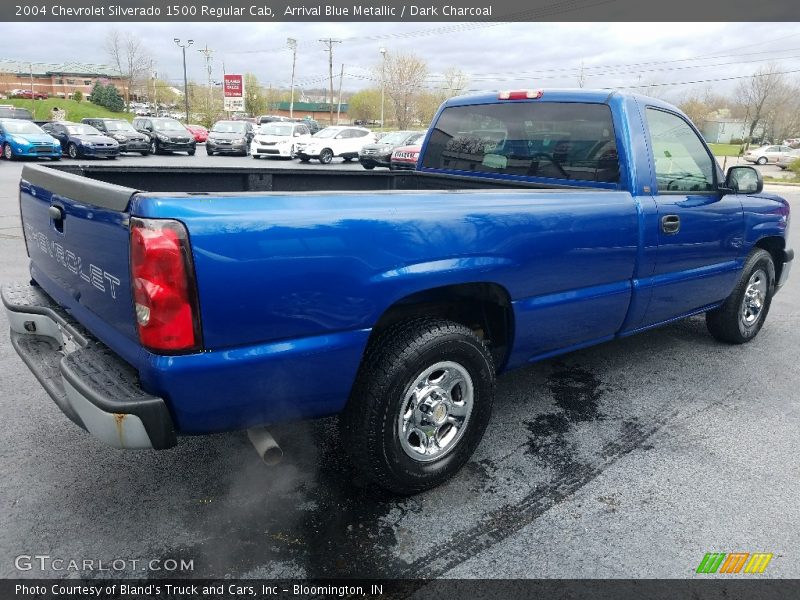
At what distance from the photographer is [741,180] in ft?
14.3

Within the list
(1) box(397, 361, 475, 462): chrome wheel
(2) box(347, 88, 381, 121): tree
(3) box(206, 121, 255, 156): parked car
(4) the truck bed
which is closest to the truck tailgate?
(4) the truck bed

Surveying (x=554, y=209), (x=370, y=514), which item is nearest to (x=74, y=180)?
(x=370, y=514)

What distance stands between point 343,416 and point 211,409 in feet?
2.16

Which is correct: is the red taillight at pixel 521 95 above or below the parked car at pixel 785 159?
above

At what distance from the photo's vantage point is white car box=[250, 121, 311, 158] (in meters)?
27.6

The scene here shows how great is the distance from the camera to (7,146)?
891 inches

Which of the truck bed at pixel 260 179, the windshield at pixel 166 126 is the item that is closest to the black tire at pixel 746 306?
the truck bed at pixel 260 179

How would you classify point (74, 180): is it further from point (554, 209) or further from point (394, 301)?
point (554, 209)

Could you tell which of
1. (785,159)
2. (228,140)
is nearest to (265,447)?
(228,140)

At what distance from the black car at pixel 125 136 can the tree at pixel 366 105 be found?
78757 mm

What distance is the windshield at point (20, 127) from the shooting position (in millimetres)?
22641

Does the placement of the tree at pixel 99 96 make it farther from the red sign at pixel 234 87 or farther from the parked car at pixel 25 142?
the parked car at pixel 25 142

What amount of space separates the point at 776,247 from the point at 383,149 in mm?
21180

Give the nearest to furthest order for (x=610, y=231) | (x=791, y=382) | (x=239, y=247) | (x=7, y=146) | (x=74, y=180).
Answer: (x=239, y=247) → (x=74, y=180) → (x=610, y=231) → (x=791, y=382) → (x=7, y=146)
